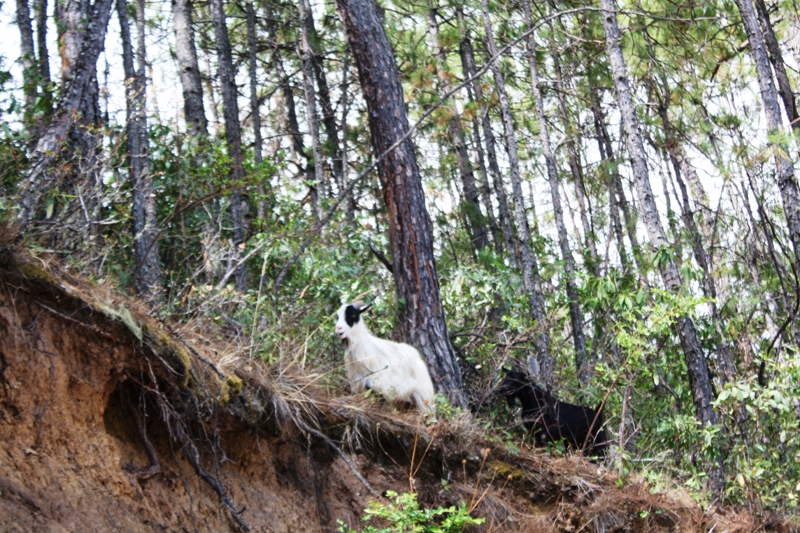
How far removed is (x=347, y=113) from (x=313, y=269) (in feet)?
31.0

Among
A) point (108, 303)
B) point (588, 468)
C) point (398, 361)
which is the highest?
point (108, 303)

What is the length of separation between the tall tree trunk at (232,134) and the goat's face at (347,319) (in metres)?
1.80

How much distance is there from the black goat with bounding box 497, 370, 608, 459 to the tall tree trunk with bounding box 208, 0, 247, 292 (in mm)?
3350

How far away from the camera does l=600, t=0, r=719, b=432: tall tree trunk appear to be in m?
9.92

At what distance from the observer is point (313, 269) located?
9492 mm

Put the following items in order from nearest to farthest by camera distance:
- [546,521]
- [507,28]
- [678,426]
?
[546,521] → [678,426] → [507,28]

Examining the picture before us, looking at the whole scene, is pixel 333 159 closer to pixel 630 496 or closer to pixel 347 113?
pixel 347 113

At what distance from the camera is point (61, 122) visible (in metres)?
6.55

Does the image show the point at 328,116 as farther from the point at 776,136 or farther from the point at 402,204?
the point at 776,136

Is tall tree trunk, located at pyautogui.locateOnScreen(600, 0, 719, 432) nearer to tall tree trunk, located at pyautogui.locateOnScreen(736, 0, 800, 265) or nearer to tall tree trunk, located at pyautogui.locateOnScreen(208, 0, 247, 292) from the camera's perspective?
tall tree trunk, located at pyautogui.locateOnScreen(736, 0, 800, 265)

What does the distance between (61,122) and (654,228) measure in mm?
6979

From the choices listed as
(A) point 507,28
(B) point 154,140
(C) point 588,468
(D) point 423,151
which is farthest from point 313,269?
(D) point 423,151

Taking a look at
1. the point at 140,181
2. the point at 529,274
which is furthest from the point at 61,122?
the point at 529,274

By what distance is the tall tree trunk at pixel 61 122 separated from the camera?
5707mm
